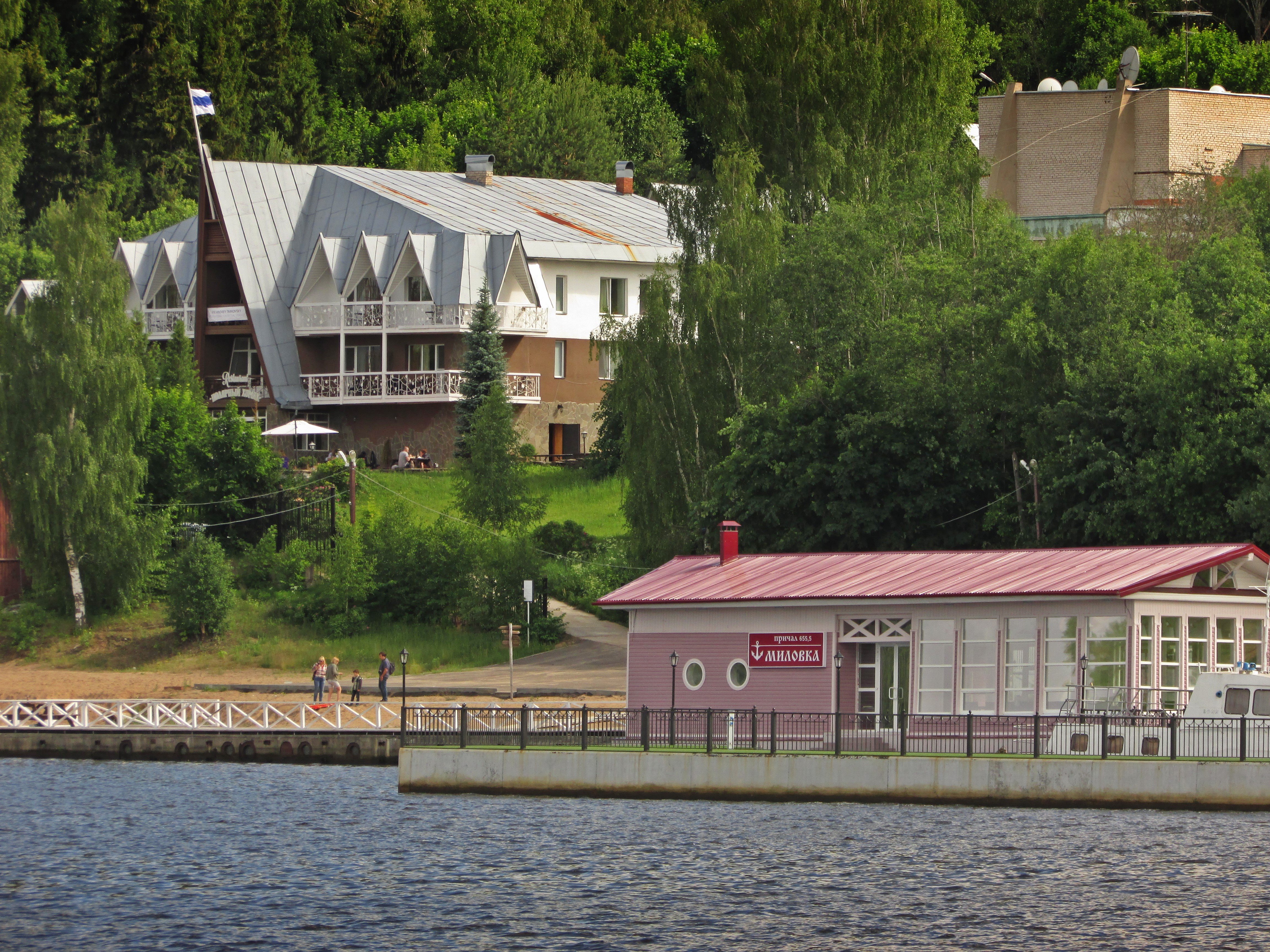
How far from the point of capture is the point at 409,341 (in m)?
90.9

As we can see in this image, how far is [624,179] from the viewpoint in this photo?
4213 inches

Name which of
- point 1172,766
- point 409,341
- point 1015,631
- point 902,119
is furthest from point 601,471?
point 1172,766

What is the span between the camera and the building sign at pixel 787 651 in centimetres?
4859

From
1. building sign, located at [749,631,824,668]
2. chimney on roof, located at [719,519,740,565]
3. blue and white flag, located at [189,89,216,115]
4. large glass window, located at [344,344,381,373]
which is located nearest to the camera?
building sign, located at [749,631,824,668]

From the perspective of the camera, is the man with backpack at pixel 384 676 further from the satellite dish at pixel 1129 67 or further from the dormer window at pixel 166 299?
the satellite dish at pixel 1129 67

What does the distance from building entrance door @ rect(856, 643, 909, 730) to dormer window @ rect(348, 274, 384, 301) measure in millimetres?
45207

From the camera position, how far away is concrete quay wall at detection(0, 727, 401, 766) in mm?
55719

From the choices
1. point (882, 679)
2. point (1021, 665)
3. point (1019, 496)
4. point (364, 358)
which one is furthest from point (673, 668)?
point (364, 358)

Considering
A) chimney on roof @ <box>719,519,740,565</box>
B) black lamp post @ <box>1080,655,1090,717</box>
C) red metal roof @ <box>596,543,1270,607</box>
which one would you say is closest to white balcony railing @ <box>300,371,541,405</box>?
red metal roof @ <box>596,543,1270,607</box>

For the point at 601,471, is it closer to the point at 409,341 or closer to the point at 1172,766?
the point at 409,341

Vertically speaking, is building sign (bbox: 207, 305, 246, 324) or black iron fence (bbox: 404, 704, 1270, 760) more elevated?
building sign (bbox: 207, 305, 246, 324)

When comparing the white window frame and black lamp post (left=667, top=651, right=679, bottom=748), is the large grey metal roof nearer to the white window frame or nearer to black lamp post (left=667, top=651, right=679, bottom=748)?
the white window frame

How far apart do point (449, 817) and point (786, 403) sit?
22.1m

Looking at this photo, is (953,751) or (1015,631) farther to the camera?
(1015,631)
